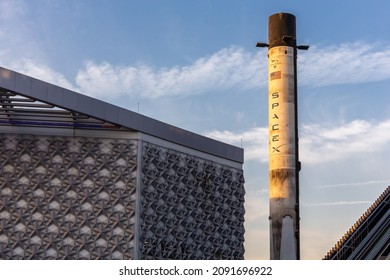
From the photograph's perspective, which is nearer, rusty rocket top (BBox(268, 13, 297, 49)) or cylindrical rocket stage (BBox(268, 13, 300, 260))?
cylindrical rocket stage (BBox(268, 13, 300, 260))

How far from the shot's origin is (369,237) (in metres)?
44.7

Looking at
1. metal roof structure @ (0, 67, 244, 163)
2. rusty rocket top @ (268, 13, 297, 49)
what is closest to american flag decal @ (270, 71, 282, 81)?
rusty rocket top @ (268, 13, 297, 49)

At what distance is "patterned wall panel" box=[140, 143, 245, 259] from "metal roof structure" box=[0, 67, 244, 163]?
1.63 meters

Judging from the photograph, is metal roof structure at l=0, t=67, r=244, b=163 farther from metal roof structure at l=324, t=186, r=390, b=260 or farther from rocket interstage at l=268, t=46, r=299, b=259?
metal roof structure at l=324, t=186, r=390, b=260

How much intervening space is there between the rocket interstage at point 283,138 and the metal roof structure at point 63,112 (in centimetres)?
1223

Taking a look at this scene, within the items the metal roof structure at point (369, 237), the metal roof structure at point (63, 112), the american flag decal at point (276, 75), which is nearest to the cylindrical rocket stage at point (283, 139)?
the american flag decal at point (276, 75)

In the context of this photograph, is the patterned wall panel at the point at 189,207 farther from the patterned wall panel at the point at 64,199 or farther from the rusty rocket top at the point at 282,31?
the rusty rocket top at the point at 282,31

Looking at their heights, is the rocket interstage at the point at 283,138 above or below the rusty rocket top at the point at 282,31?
below

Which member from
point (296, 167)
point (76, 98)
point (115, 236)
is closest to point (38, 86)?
point (76, 98)

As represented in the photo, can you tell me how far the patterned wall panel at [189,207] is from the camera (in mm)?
50344

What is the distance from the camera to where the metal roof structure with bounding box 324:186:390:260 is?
4244 cm

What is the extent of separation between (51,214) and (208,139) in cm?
1613

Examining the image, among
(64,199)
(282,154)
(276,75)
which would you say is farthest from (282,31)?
(64,199)

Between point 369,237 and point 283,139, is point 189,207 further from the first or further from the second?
point 283,139
